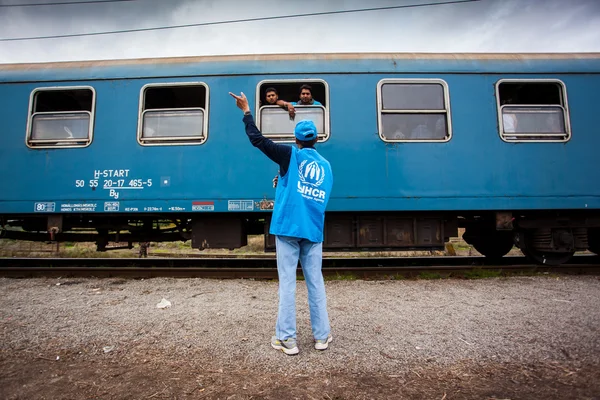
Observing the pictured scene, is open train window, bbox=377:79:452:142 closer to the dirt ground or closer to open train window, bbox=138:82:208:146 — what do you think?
open train window, bbox=138:82:208:146

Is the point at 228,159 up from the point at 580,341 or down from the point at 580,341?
up

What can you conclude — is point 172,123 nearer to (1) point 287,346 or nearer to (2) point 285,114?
(2) point 285,114

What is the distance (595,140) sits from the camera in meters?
4.82

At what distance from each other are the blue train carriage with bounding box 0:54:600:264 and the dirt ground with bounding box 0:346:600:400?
2.72 metres

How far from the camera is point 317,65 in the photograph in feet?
16.1

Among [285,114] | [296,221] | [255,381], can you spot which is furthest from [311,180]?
[285,114]

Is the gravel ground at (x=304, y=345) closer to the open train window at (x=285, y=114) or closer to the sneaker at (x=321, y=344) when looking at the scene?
the sneaker at (x=321, y=344)

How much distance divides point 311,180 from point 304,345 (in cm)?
130

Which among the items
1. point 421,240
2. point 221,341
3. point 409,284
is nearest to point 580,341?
point 409,284

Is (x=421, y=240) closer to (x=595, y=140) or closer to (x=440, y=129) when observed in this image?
(x=440, y=129)

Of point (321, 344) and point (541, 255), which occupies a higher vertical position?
point (541, 255)

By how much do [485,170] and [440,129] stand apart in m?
0.90

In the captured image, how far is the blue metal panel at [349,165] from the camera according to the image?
186 inches

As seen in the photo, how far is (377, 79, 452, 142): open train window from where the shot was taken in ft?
15.7
